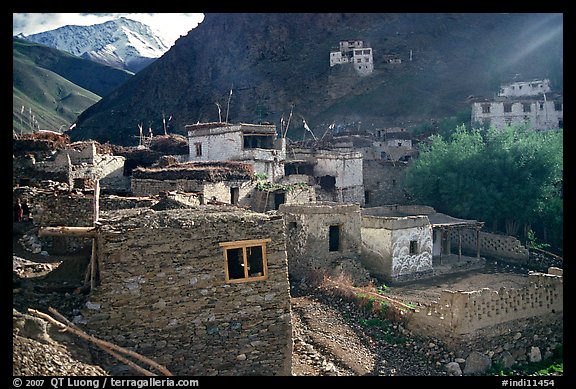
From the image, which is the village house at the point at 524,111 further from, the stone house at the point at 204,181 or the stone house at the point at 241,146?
the stone house at the point at 204,181

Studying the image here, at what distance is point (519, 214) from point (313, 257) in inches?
413

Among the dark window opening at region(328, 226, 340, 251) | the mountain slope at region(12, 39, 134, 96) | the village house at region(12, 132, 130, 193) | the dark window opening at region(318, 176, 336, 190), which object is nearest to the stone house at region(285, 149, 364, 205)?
the dark window opening at region(318, 176, 336, 190)

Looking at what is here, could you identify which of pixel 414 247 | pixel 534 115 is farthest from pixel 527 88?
pixel 414 247

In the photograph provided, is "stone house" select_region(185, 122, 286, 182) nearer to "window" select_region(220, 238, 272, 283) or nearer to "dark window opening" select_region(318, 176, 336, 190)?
"dark window opening" select_region(318, 176, 336, 190)

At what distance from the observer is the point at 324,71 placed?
223 feet

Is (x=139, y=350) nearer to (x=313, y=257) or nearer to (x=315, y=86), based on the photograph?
(x=313, y=257)

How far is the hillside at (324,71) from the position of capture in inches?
2355

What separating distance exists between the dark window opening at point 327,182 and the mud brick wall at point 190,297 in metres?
17.8

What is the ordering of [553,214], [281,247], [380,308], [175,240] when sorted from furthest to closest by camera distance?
[553,214], [380,308], [281,247], [175,240]

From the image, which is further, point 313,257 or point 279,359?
point 313,257

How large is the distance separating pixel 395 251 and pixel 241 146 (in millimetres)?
9580

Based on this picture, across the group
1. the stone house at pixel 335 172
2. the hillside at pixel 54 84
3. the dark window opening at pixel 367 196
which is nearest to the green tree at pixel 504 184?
the stone house at pixel 335 172

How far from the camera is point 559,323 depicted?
13453 mm
